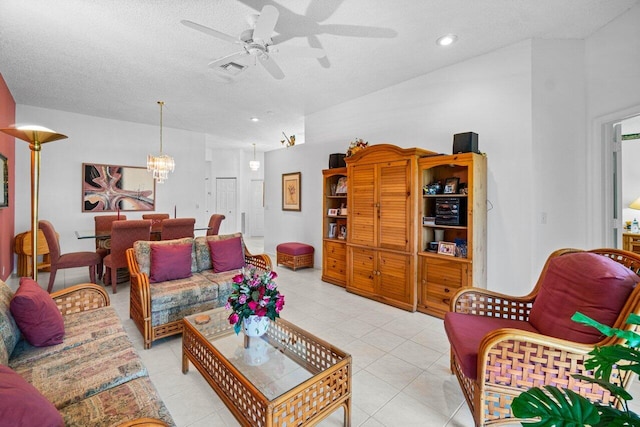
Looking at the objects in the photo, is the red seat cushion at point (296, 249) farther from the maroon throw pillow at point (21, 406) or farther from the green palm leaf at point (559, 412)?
the green palm leaf at point (559, 412)

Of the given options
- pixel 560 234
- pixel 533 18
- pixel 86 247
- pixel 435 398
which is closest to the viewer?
pixel 435 398

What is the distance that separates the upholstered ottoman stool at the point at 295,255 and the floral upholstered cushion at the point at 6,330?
373cm

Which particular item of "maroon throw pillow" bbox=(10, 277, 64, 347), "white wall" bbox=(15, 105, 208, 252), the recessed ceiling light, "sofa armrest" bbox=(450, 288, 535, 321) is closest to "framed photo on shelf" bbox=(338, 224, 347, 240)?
"sofa armrest" bbox=(450, 288, 535, 321)

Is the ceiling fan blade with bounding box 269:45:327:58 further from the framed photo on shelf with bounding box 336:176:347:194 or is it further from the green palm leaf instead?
the green palm leaf

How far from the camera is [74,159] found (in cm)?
548

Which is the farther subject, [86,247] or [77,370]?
[86,247]

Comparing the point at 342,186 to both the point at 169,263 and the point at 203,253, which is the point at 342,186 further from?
the point at 169,263

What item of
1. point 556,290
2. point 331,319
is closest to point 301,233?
point 331,319

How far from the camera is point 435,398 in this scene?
1.92 metres

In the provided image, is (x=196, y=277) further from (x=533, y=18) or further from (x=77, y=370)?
(x=533, y=18)

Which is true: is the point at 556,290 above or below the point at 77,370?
above

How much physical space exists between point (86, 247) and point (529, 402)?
693cm

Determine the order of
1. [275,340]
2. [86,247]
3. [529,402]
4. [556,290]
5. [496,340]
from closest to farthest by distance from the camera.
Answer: [529,402], [496,340], [556,290], [275,340], [86,247]

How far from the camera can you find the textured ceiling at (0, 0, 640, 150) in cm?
253
